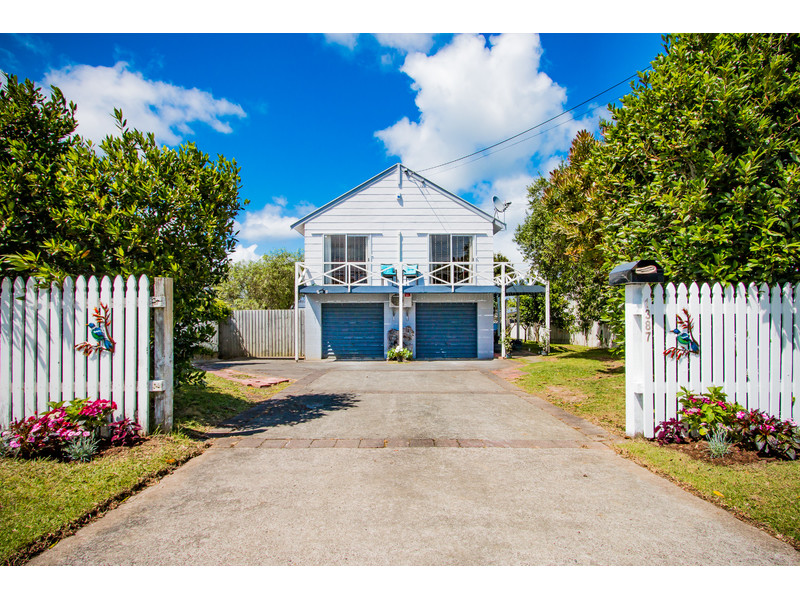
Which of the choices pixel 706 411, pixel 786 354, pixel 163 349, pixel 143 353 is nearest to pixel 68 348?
pixel 143 353

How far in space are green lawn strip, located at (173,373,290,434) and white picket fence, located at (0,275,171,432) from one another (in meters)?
1.04

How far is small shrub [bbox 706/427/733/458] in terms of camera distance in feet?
15.3

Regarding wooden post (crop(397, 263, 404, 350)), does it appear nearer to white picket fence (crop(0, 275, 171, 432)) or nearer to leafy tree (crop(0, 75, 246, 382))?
leafy tree (crop(0, 75, 246, 382))

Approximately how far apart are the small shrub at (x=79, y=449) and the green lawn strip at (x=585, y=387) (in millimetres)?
6443

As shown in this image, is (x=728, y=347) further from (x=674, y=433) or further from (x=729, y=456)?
(x=729, y=456)

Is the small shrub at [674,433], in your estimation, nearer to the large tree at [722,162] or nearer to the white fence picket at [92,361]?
the large tree at [722,162]

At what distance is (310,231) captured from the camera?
18.7 m

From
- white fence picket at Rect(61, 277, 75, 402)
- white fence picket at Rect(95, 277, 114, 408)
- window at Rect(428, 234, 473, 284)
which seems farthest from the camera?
window at Rect(428, 234, 473, 284)

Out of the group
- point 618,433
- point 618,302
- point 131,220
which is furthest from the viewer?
point 618,302

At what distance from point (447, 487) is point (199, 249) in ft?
15.4

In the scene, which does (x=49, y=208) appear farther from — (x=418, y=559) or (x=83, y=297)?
(x=418, y=559)

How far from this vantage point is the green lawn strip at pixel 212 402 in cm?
639

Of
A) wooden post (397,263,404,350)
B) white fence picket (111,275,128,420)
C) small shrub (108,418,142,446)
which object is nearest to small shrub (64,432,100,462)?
small shrub (108,418,142,446)
